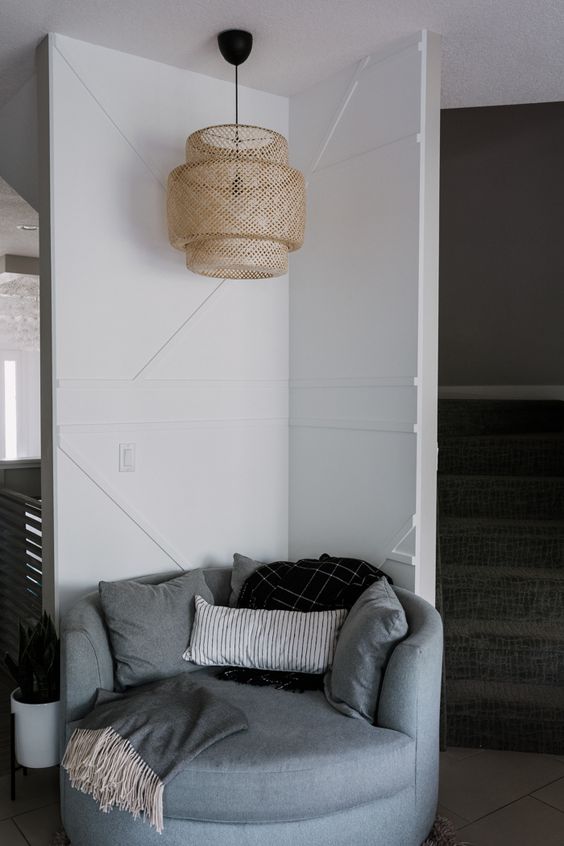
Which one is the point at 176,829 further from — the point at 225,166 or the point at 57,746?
the point at 225,166

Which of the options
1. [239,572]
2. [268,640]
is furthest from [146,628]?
[239,572]

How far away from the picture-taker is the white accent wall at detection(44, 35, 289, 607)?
2.84 m

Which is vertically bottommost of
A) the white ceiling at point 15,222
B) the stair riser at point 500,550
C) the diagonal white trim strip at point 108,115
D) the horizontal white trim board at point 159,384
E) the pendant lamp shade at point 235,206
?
the stair riser at point 500,550

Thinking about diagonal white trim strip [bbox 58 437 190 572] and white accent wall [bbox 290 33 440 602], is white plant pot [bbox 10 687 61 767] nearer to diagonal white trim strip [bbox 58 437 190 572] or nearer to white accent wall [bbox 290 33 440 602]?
diagonal white trim strip [bbox 58 437 190 572]

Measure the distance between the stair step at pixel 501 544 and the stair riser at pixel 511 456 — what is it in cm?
52

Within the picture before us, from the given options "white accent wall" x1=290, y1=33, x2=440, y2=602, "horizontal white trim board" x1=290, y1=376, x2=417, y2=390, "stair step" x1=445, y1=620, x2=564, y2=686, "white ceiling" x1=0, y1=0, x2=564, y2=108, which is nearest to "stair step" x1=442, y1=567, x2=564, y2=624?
"stair step" x1=445, y1=620, x2=564, y2=686

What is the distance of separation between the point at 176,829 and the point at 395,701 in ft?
2.30

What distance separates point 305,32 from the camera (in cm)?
270

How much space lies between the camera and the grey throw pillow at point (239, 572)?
2947 millimetres

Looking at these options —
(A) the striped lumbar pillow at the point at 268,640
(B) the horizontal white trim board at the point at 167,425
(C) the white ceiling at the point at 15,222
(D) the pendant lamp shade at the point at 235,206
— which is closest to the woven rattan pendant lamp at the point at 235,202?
(D) the pendant lamp shade at the point at 235,206

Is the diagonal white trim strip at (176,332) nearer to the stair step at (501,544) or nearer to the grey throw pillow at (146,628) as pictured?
the grey throw pillow at (146,628)

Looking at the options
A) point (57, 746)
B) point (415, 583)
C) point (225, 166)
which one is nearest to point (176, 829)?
point (57, 746)

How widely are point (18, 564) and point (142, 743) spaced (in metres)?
2.27

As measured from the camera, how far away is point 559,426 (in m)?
4.78
